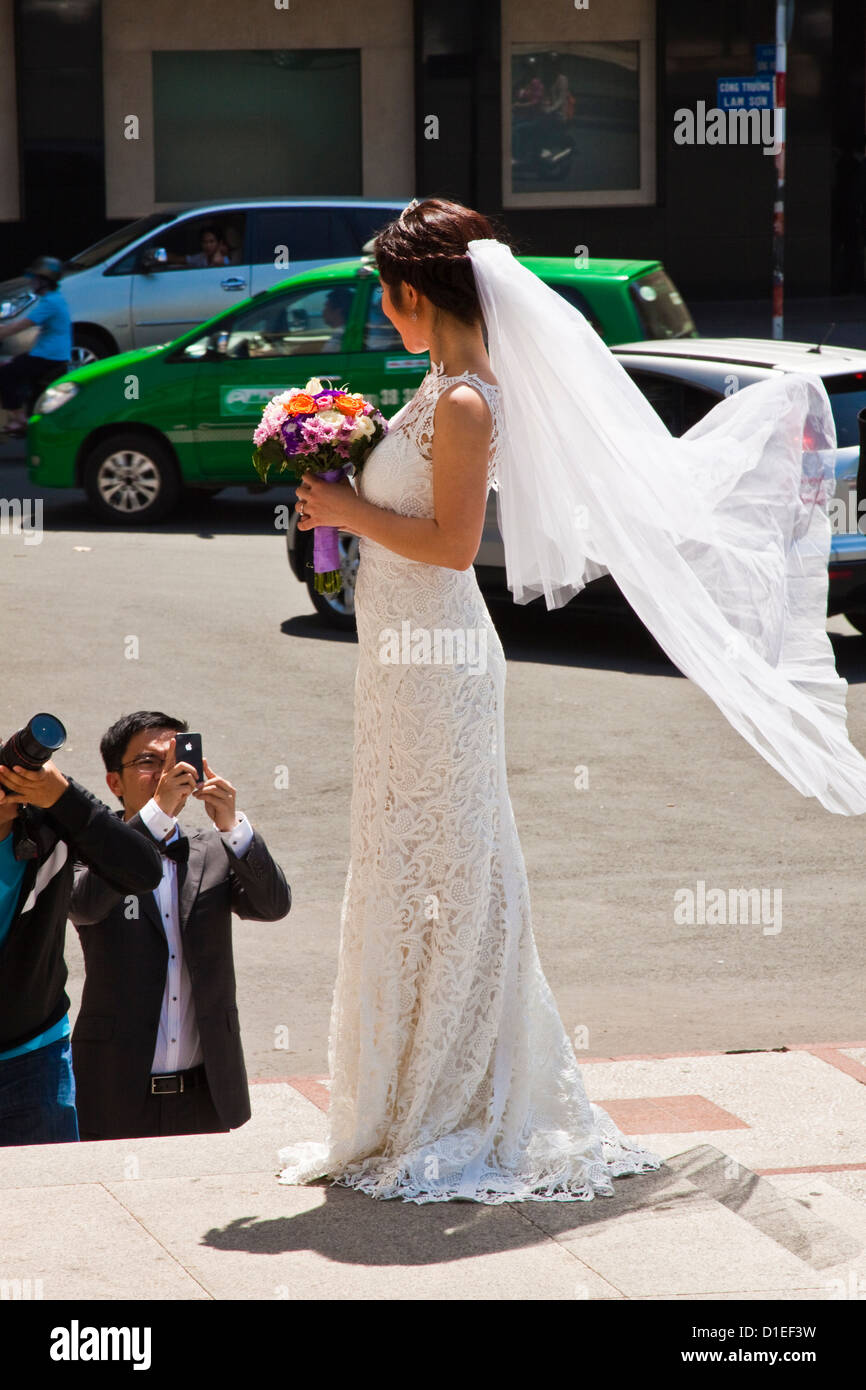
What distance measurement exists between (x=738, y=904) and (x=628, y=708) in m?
2.82

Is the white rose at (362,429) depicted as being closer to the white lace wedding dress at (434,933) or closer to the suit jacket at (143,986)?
the white lace wedding dress at (434,933)

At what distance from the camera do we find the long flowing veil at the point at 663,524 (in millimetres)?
4395

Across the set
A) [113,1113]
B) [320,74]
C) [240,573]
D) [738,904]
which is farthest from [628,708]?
[320,74]

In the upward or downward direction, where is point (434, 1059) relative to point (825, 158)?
downward

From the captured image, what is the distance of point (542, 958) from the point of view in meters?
7.05

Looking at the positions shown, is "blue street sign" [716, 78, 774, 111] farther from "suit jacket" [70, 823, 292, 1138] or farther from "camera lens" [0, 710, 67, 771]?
"camera lens" [0, 710, 67, 771]

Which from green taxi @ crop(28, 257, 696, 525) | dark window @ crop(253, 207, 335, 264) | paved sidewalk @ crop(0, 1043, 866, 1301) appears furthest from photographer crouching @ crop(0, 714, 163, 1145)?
dark window @ crop(253, 207, 335, 264)

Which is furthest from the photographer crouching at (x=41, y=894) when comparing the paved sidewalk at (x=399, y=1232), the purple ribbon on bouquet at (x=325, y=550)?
the purple ribbon on bouquet at (x=325, y=550)

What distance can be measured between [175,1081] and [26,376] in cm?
1305

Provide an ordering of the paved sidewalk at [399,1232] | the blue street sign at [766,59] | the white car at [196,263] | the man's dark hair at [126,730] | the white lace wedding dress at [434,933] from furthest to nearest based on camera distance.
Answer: the blue street sign at [766,59]
the white car at [196,263]
the man's dark hair at [126,730]
the white lace wedding dress at [434,933]
the paved sidewalk at [399,1232]

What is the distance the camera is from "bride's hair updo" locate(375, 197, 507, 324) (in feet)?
13.8

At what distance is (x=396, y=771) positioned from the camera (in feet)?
14.3

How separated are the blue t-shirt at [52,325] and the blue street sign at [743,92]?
7770 millimetres

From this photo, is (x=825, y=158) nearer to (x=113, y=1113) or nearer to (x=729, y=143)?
(x=729, y=143)
